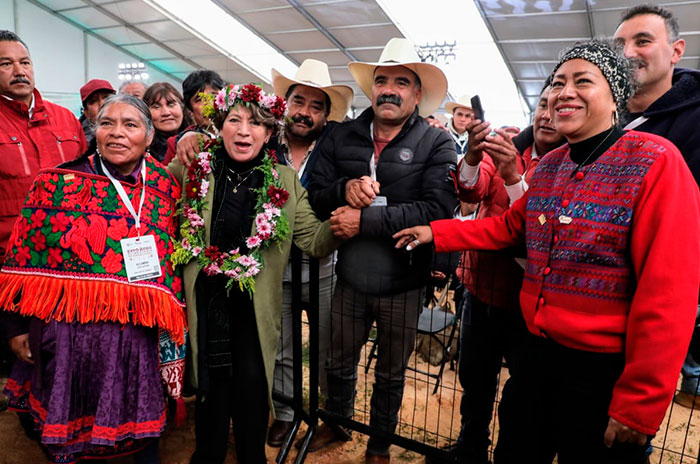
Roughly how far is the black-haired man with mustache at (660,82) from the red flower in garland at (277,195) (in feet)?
5.03

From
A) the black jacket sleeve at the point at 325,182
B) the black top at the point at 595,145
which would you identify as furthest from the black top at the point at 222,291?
the black top at the point at 595,145

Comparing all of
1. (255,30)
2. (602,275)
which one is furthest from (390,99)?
(255,30)

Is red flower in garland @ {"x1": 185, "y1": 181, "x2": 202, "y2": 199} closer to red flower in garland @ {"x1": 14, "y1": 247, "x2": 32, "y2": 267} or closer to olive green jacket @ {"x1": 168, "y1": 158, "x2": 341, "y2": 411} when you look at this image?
olive green jacket @ {"x1": 168, "y1": 158, "x2": 341, "y2": 411}

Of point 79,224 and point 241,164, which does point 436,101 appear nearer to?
point 241,164

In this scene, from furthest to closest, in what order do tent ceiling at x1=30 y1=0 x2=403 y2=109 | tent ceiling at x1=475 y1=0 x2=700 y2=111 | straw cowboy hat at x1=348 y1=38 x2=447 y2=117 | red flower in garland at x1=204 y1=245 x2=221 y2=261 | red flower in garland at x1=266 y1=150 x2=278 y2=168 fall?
tent ceiling at x1=30 y1=0 x2=403 y2=109
tent ceiling at x1=475 y1=0 x2=700 y2=111
straw cowboy hat at x1=348 y1=38 x2=447 y2=117
red flower in garland at x1=266 y1=150 x2=278 y2=168
red flower in garland at x1=204 y1=245 x2=221 y2=261

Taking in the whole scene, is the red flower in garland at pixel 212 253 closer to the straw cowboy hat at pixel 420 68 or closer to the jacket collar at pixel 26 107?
the straw cowboy hat at pixel 420 68

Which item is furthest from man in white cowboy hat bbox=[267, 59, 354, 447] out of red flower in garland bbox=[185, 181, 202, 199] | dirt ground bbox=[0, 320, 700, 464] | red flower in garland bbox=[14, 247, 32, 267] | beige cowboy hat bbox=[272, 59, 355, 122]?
red flower in garland bbox=[14, 247, 32, 267]

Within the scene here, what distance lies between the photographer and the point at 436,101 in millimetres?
2463

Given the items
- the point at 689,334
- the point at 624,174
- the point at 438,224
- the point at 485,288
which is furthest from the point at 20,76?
the point at 689,334

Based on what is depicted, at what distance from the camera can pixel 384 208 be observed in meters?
→ 1.99

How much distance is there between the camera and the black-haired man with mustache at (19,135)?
2.57 metres

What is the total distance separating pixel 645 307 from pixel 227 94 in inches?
71.5

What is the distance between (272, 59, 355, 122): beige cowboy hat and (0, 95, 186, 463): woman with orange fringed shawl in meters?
1.13

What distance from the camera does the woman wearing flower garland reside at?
1.98 meters
